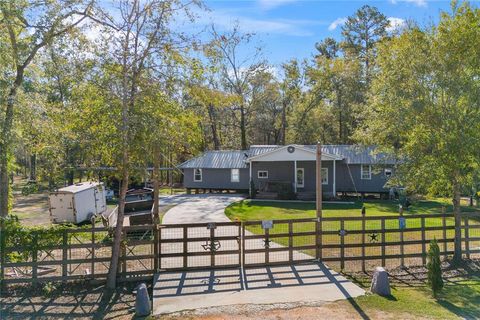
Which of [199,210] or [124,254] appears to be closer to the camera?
[124,254]

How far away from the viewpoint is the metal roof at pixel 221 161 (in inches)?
1278

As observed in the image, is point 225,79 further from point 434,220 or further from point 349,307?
point 349,307

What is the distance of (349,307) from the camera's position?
743cm

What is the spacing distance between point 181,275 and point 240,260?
1593 millimetres

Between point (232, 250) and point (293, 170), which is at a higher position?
point (293, 170)

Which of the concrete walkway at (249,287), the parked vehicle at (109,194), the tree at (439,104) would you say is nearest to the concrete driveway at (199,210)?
the parked vehicle at (109,194)

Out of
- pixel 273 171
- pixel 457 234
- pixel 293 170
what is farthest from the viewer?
pixel 273 171

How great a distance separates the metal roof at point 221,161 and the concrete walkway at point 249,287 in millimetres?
22338

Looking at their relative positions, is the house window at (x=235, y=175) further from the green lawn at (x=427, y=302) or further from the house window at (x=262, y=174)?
the green lawn at (x=427, y=302)

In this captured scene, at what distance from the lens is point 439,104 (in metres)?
10.5

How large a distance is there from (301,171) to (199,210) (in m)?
10.2

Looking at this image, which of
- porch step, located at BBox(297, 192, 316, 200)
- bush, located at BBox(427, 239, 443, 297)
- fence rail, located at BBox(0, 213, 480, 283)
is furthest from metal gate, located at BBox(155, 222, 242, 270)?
porch step, located at BBox(297, 192, 316, 200)

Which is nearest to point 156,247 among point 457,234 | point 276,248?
point 276,248

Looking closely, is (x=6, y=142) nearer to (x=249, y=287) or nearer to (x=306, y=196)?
(x=249, y=287)
